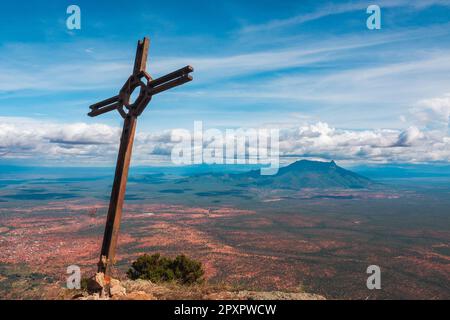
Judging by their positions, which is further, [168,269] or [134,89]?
[168,269]

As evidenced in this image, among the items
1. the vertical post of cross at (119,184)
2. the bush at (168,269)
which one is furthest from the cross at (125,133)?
the bush at (168,269)

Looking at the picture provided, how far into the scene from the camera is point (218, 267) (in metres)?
100

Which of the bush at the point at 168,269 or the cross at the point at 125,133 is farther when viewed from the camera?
the bush at the point at 168,269

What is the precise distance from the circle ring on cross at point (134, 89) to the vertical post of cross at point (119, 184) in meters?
0.22

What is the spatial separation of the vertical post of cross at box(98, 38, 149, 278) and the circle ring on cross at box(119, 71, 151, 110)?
22cm

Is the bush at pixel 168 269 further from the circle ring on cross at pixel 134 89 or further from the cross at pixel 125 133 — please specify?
the circle ring on cross at pixel 134 89

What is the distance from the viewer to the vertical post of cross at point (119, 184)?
9.82 meters

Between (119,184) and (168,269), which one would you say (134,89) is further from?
(168,269)

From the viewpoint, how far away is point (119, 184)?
9.95 meters

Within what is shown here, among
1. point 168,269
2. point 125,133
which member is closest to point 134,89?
point 125,133

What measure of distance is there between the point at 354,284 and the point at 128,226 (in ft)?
425

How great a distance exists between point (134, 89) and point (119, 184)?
302 cm

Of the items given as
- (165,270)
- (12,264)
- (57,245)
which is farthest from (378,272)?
(57,245)

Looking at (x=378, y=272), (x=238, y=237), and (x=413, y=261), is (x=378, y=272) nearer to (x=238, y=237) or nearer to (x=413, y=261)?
(x=413, y=261)
